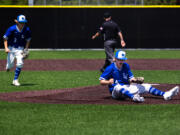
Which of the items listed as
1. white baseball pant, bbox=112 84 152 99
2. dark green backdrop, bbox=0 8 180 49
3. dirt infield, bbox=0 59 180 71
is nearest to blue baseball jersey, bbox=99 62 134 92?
white baseball pant, bbox=112 84 152 99

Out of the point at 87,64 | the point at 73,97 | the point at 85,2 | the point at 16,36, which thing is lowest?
the point at 87,64

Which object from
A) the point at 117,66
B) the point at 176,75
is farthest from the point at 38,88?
the point at 176,75

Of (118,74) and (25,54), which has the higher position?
(118,74)

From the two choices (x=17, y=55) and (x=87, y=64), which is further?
(x=87, y=64)

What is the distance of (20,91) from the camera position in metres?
13.2

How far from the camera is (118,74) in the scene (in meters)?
11.1

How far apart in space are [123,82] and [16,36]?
173 inches

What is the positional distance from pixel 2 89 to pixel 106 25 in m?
5.42

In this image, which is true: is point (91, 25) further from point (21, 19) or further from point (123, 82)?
point (123, 82)

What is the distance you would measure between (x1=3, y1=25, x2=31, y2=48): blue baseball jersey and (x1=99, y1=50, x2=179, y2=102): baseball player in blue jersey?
4212 mm

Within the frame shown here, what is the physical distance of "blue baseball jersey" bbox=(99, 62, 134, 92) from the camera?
433 inches

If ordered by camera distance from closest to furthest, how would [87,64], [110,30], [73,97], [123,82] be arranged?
[123,82] < [73,97] < [110,30] < [87,64]

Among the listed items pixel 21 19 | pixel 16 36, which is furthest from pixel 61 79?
pixel 21 19

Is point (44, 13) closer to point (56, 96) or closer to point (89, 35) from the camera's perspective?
point (89, 35)
